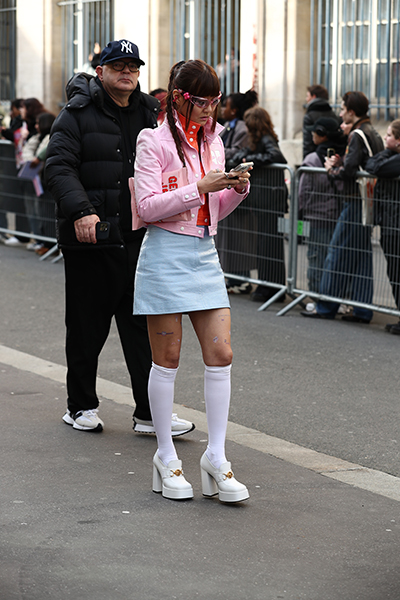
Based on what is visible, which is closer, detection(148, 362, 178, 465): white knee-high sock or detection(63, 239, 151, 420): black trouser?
detection(148, 362, 178, 465): white knee-high sock

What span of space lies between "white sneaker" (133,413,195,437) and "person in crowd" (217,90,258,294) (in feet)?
15.2

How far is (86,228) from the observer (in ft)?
16.7

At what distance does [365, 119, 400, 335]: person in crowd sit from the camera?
27.2 feet

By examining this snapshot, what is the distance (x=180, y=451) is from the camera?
5.10 metres

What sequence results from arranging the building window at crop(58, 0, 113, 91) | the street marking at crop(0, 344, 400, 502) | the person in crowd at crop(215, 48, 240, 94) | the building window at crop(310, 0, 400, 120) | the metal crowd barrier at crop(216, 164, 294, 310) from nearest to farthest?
the street marking at crop(0, 344, 400, 502), the metal crowd barrier at crop(216, 164, 294, 310), the building window at crop(310, 0, 400, 120), the person in crowd at crop(215, 48, 240, 94), the building window at crop(58, 0, 113, 91)

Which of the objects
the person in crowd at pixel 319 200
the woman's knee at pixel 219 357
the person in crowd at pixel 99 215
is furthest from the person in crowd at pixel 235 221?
the woman's knee at pixel 219 357

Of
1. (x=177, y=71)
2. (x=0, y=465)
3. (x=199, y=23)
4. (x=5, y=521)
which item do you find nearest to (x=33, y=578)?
(x=5, y=521)

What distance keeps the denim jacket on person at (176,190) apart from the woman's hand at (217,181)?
0.04 metres

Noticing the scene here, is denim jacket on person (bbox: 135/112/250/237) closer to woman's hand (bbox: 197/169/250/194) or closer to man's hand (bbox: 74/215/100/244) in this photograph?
woman's hand (bbox: 197/169/250/194)

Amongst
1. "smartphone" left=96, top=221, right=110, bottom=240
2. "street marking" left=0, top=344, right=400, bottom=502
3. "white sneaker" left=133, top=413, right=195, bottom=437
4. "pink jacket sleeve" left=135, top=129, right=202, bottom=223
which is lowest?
"street marking" left=0, top=344, right=400, bottom=502

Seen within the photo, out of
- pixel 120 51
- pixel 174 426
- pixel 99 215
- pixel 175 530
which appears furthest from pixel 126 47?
pixel 175 530

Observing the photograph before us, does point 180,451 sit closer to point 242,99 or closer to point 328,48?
point 242,99

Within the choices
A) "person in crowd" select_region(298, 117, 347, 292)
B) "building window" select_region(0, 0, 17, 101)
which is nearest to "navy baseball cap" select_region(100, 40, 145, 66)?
"person in crowd" select_region(298, 117, 347, 292)

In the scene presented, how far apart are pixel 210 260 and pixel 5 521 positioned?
140 centimetres
